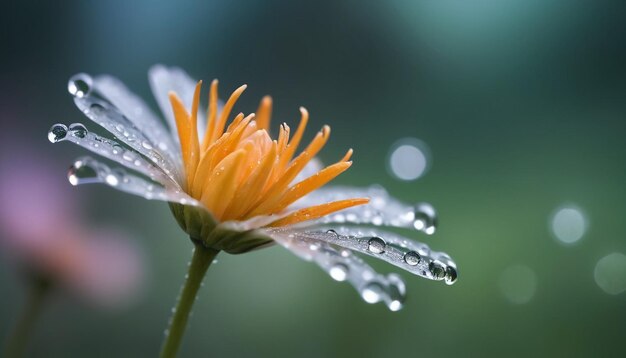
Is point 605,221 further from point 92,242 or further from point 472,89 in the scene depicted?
point 92,242

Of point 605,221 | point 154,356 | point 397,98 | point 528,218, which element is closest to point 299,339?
point 154,356

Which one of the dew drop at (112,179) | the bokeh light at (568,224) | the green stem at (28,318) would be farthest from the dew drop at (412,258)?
the bokeh light at (568,224)

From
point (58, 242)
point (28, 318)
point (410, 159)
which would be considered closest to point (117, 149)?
point (28, 318)

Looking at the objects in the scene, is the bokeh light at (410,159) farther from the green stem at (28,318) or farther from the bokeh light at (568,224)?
the green stem at (28,318)

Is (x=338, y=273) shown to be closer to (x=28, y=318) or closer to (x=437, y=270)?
(x=437, y=270)

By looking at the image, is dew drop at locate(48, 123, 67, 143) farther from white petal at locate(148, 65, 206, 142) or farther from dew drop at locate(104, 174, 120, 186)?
white petal at locate(148, 65, 206, 142)

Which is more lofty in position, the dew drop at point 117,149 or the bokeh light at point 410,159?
the bokeh light at point 410,159

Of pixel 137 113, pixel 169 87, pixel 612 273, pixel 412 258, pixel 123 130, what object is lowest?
Answer: pixel 412 258
